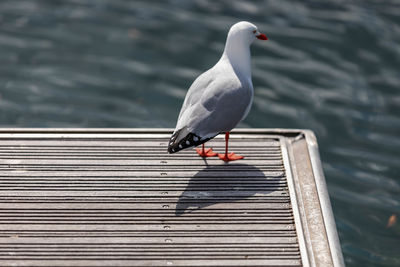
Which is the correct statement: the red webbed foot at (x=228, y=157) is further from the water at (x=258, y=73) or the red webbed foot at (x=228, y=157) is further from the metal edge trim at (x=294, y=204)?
the water at (x=258, y=73)

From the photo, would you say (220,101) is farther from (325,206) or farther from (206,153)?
(325,206)

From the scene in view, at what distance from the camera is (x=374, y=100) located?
344 inches

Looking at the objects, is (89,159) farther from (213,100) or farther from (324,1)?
(324,1)

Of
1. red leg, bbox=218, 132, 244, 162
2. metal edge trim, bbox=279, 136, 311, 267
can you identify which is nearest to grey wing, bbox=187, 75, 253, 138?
red leg, bbox=218, 132, 244, 162

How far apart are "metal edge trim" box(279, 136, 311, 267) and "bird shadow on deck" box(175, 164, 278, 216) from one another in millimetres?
142

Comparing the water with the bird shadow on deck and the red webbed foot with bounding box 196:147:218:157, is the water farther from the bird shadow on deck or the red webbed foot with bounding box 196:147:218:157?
the red webbed foot with bounding box 196:147:218:157

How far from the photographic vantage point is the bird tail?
15.9 feet

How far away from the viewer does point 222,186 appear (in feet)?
16.3

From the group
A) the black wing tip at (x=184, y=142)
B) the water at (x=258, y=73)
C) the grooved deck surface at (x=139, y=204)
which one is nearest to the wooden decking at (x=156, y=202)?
the grooved deck surface at (x=139, y=204)

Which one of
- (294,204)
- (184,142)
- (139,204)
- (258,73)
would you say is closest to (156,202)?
(139,204)

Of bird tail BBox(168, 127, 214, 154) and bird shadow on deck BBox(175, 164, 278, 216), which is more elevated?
bird tail BBox(168, 127, 214, 154)

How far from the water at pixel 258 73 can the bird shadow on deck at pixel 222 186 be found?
6.47ft

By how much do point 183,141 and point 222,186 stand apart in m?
0.52

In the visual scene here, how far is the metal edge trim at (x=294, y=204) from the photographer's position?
418 cm
